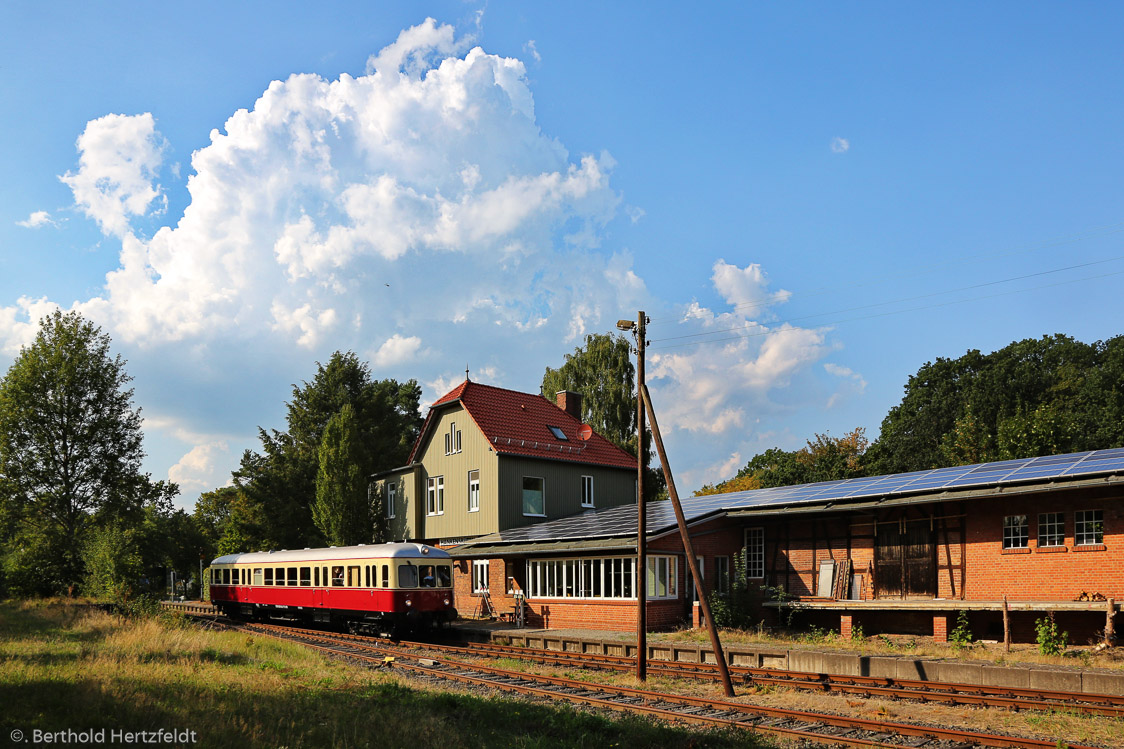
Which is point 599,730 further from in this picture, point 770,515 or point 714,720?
point 770,515

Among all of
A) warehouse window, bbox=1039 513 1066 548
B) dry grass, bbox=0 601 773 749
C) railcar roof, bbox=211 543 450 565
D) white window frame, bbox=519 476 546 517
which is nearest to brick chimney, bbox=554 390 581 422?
white window frame, bbox=519 476 546 517

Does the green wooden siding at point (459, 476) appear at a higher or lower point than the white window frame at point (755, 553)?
higher

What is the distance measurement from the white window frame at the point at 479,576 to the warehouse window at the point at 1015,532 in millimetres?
19335

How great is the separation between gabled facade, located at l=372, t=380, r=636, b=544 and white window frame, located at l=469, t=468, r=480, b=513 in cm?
5

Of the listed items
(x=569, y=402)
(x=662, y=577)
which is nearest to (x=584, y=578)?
(x=662, y=577)

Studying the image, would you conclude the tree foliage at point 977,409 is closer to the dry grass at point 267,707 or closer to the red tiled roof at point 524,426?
the red tiled roof at point 524,426

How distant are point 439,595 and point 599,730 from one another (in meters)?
16.3

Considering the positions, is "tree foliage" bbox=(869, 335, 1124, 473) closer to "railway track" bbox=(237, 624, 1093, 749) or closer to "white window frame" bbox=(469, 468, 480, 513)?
"white window frame" bbox=(469, 468, 480, 513)

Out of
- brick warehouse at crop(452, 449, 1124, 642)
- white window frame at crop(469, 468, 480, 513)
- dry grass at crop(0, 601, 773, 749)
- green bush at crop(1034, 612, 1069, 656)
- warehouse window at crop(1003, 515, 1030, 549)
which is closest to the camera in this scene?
dry grass at crop(0, 601, 773, 749)

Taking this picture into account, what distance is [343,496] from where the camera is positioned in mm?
42469

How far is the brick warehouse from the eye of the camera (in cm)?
2025

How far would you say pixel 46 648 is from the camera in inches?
715

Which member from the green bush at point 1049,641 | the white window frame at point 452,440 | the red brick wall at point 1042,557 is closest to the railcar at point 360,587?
the white window frame at point 452,440

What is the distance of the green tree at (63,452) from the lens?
41.7 m
